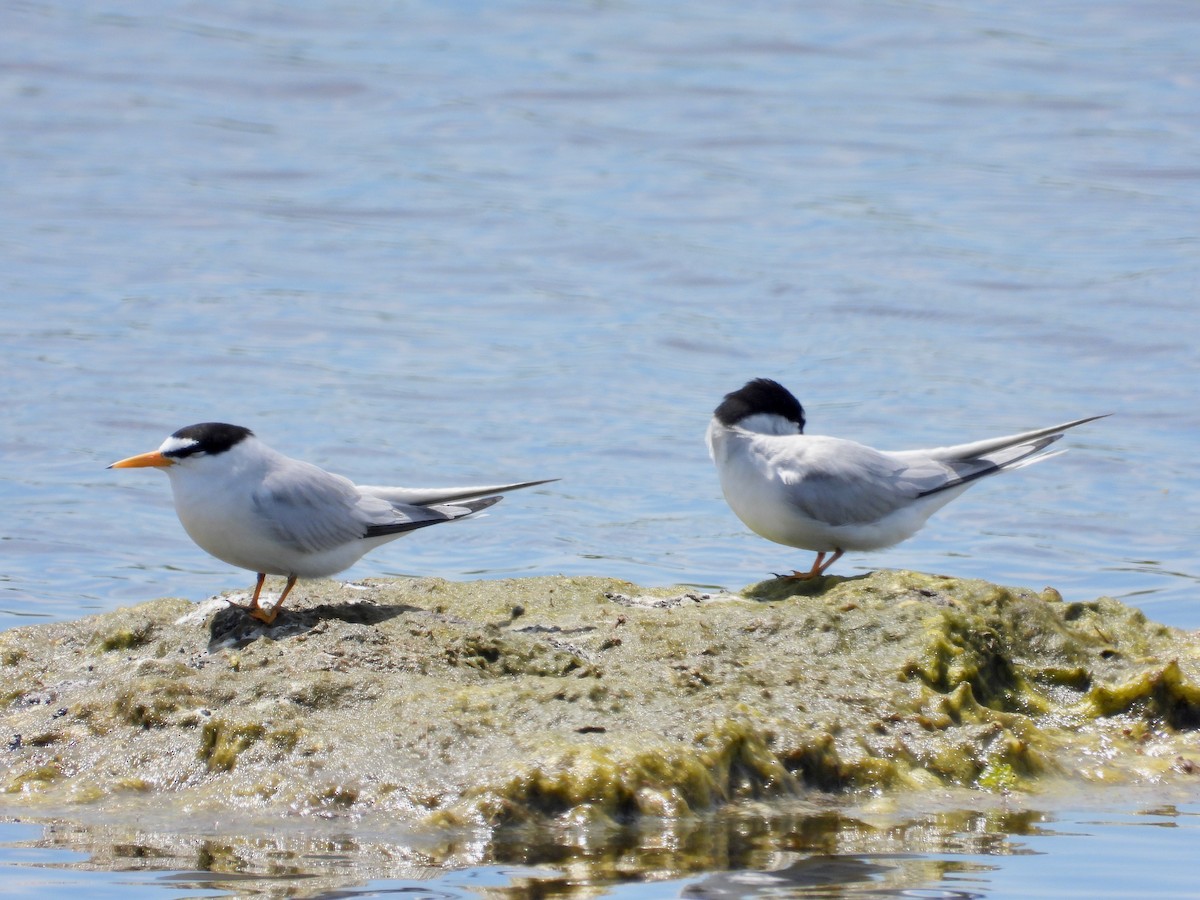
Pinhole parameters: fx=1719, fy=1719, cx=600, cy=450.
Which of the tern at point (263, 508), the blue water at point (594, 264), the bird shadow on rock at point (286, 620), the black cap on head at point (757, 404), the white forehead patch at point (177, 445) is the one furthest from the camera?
the blue water at point (594, 264)

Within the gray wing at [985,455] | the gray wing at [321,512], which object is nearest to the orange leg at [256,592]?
the gray wing at [321,512]

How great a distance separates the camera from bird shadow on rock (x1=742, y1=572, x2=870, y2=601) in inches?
237

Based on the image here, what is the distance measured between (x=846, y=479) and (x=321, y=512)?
6.55ft

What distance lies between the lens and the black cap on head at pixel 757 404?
269 inches

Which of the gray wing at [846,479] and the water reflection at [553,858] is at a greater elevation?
the gray wing at [846,479]

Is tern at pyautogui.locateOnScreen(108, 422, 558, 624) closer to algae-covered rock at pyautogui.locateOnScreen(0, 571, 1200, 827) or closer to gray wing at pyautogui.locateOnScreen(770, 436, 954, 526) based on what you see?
algae-covered rock at pyautogui.locateOnScreen(0, 571, 1200, 827)

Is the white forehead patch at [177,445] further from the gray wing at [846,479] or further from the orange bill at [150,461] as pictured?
the gray wing at [846,479]

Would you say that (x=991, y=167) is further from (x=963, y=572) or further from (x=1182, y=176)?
(x=963, y=572)

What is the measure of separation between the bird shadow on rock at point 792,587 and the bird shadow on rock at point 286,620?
1.27 metres

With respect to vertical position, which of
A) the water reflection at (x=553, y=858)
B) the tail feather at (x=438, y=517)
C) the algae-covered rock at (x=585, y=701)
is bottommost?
the water reflection at (x=553, y=858)

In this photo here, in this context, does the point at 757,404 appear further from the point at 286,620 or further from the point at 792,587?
the point at 286,620

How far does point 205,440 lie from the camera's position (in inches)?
236

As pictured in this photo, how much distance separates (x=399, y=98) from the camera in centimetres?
1802

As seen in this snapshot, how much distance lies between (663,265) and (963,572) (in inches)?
227
